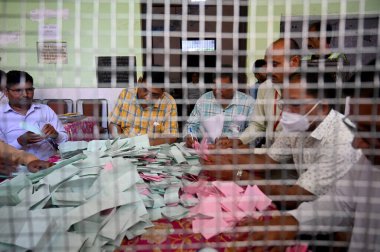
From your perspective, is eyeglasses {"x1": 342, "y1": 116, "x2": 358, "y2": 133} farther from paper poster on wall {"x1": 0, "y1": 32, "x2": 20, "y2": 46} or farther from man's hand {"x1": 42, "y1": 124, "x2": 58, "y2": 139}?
man's hand {"x1": 42, "y1": 124, "x2": 58, "y2": 139}

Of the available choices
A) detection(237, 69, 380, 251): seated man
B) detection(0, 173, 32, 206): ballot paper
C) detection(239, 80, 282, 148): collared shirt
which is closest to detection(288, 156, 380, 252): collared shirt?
detection(237, 69, 380, 251): seated man

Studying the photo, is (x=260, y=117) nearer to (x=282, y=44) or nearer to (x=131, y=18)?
(x=282, y=44)

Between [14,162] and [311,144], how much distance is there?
3.03 ft

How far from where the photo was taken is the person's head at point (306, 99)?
63 cm

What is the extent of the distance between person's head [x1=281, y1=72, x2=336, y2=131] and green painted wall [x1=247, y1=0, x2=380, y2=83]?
0.10 metres

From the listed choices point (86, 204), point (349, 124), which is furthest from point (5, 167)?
point (349, 124)

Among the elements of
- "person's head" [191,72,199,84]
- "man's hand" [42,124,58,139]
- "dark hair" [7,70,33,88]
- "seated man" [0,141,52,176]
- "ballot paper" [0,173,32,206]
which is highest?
"dark hair" [7,70,33,88]

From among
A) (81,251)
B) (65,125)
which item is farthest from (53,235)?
(65,125)

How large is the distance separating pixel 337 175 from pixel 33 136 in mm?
1352

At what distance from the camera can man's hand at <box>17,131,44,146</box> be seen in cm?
146

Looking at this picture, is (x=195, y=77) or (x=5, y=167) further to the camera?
(x=5, y=167)

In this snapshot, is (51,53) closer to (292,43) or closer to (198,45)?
(198,45)

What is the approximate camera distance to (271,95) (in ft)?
2.66

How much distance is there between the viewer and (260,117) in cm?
81
